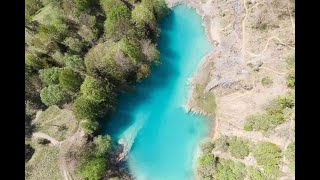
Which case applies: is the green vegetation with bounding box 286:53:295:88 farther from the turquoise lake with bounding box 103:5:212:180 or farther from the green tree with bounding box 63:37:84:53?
the green tree with bounding box 63:37:84:53

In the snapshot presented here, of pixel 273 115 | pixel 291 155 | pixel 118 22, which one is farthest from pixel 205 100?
pixel 118 22

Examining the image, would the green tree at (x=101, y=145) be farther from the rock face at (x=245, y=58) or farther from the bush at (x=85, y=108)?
the rock face at (x=245, y=58)

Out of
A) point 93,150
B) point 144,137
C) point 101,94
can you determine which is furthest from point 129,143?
point 101,94

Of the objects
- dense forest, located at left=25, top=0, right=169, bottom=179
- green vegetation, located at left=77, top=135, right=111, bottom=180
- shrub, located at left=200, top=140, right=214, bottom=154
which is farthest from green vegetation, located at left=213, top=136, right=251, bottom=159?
green vegetation, located at left=77, top=135, right=111, bottom=180

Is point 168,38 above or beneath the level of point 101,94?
above

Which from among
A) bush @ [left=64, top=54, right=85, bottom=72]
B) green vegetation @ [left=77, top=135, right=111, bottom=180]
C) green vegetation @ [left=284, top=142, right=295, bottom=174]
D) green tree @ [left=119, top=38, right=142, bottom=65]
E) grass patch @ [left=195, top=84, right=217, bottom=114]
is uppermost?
green tree @ [left=119, top=38, right=142, bottom=65]

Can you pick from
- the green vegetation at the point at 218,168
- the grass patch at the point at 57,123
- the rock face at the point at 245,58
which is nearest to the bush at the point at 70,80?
the grass patch at the point at 57,123
